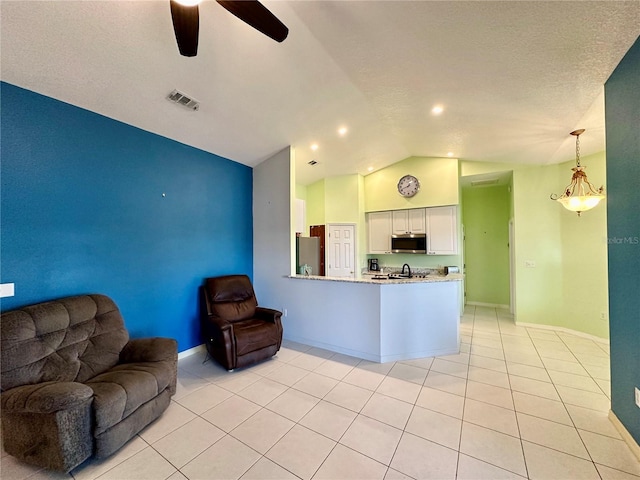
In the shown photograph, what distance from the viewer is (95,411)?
65.2 inches

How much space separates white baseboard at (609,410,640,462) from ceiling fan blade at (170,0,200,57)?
3.81 metres

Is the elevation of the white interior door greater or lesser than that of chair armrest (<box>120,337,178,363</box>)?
greater

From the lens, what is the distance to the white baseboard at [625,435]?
1.72 m

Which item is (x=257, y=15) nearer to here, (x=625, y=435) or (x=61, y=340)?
(x=61, y=340)

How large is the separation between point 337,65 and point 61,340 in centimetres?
336

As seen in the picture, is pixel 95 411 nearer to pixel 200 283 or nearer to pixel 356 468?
pixel 356 468

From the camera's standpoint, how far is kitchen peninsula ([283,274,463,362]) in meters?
3.19

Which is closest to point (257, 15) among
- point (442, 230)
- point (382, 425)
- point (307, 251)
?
point (382, 425)

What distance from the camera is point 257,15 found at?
1387mm

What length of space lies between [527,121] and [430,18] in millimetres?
2010

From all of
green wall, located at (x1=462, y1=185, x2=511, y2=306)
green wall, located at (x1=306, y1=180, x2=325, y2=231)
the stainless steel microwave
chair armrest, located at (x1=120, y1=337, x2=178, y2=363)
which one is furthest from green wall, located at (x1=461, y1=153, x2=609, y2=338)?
chair armrest, located at (x1=120, y1=337, x2=178, y2=363)

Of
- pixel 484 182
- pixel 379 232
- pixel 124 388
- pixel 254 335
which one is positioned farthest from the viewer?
pixel 379 232

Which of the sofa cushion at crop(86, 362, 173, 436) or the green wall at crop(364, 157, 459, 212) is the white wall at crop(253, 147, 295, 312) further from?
the green wall at crop(364, 157, 459, 212)

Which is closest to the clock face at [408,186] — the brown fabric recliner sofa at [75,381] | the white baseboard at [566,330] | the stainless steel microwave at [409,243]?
the stainless steel microwave at [409,243]
